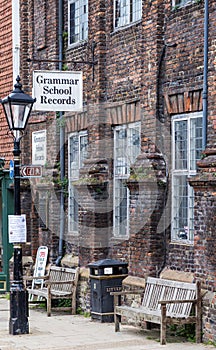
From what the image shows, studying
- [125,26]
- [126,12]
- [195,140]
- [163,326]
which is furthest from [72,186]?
[163,326]

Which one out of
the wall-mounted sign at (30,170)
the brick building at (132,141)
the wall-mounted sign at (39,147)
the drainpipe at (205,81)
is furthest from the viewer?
the wall-mounted sign at (39,147)

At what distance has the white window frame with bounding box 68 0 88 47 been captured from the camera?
1722 cm

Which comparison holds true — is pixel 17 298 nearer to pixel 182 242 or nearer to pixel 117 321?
pixel 117 321

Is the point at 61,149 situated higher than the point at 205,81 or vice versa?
the point at 205,81

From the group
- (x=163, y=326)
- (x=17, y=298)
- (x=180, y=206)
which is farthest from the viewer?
(x=180, y=206)

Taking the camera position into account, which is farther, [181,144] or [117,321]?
[181,144]

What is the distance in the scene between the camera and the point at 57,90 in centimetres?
1526

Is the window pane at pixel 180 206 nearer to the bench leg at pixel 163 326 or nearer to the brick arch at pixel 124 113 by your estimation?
the brick arch at pixel 124 113

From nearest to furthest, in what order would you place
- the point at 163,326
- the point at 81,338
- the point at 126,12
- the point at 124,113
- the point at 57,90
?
the point at 163,326 → the point at 81,338 → the point at 57,90 → the point at 124,113 → the point at 126,12

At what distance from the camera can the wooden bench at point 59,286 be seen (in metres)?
16.2

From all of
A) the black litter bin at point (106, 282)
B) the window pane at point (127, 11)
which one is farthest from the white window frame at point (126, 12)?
the black litter bin at point (106, 282)

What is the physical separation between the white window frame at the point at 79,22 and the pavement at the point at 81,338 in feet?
19.2

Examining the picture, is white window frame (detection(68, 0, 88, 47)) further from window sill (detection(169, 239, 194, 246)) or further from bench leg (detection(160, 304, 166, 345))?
bench leg (detection(160, 304, 166, 345))

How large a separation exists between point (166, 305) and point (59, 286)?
4205 mm
